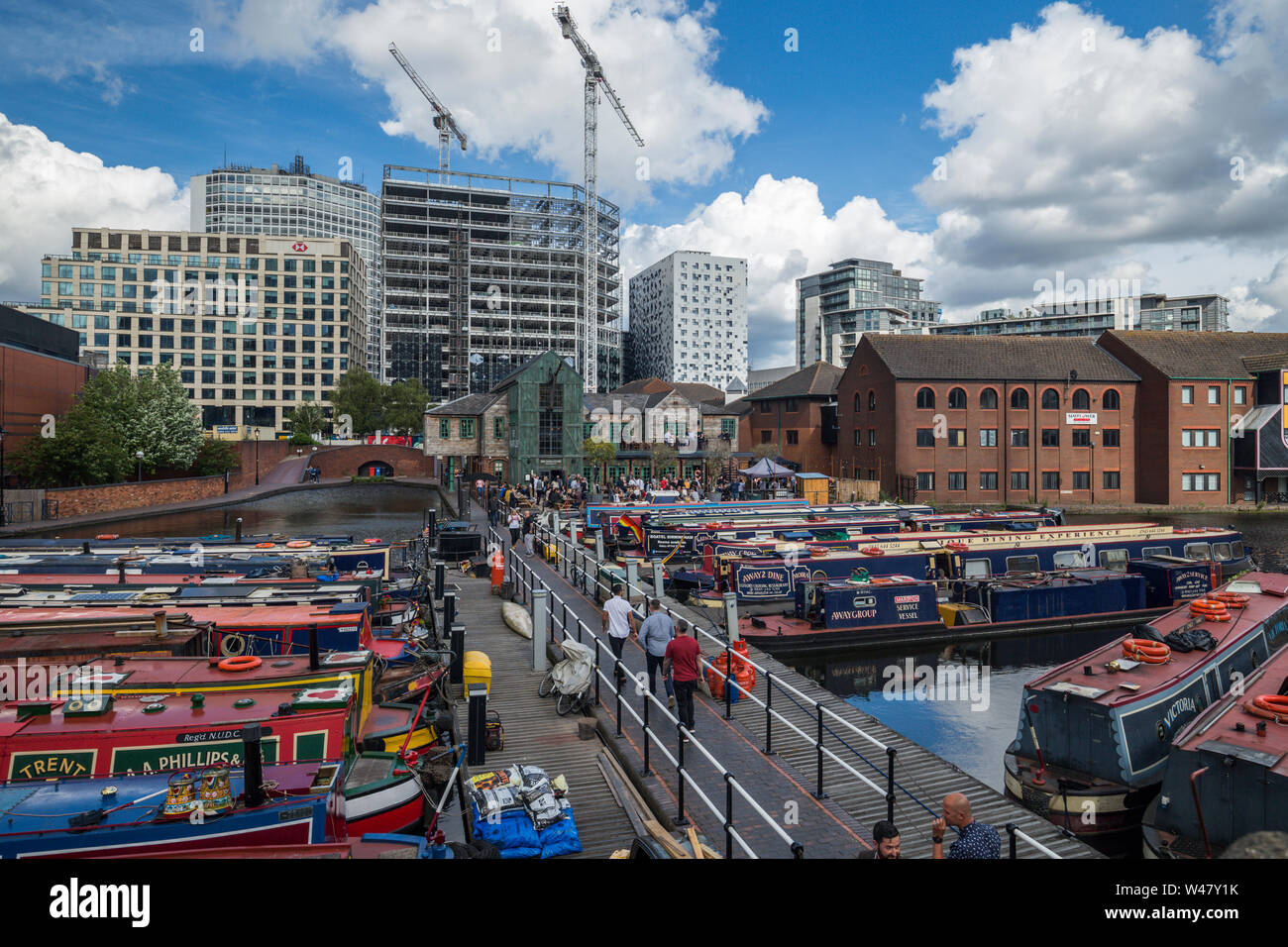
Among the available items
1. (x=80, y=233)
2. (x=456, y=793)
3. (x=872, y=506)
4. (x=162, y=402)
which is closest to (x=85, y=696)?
(x=456, y=793)

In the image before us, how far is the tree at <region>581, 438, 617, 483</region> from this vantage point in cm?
6003

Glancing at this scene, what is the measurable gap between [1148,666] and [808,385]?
53.8 m

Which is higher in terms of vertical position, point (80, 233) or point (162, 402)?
point (80, 233)

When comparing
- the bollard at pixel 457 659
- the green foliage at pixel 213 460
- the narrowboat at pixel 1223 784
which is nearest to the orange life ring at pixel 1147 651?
the narrowboat at pixel 1223 784

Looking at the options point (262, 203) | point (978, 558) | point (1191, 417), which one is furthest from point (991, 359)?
point (262, 203)

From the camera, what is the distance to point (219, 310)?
108 metres

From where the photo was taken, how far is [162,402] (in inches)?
2178

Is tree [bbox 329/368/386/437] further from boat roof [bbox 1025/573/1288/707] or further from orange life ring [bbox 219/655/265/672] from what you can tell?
boat roof [bbox 1025/573/1288/707]

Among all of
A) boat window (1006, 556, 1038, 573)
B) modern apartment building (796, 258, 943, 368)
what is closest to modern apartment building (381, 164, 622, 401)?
modern apartment building (796, 258, 943, 368)

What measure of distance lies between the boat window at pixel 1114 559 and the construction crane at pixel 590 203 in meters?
110

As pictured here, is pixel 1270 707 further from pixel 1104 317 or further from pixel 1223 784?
pixel 1104 317
